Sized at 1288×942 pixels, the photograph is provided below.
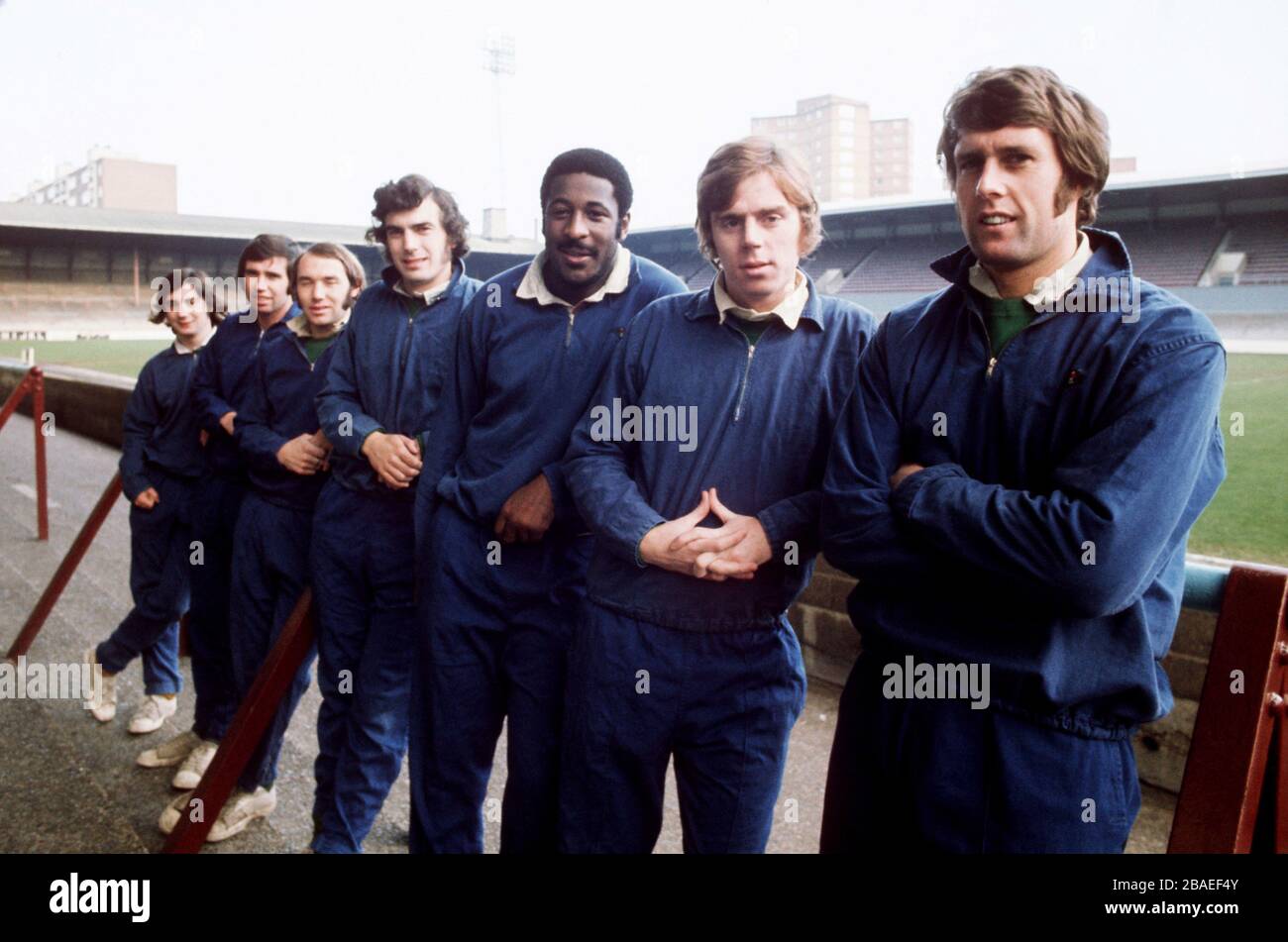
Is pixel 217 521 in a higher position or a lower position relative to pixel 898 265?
lower

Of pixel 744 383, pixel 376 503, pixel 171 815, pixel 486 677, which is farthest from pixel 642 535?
pixel 171 815

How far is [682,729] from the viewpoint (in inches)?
75.7

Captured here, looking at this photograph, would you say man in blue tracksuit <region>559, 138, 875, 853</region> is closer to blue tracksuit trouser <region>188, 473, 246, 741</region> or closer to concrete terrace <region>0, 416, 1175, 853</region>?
concrete terrace <region>0, 416, 1175, 853</region>

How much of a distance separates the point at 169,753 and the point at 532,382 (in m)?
2.18

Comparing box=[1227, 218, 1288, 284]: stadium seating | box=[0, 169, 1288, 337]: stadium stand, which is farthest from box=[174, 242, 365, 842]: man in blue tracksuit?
box=[1227, 218, 1288, 284]: stadium seating

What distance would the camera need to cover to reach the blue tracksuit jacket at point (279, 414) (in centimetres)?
310

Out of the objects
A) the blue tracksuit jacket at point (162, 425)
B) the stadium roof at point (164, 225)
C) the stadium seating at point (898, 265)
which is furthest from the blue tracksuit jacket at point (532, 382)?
the stadium roof at point (164, 225)

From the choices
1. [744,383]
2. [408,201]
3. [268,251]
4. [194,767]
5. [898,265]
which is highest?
[898,265]

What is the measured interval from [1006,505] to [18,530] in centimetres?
785

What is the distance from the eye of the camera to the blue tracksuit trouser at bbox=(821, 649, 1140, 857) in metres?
1.46

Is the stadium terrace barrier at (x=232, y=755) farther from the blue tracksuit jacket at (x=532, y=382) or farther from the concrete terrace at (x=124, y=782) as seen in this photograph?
the blue tracksuit jacket at (x=532, y=382)

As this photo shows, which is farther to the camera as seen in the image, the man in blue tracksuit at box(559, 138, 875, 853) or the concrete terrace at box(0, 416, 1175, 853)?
the concrete terrace at box(0, 416, 1175, 853)

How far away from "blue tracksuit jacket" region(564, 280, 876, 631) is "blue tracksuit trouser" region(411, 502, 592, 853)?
0.44 m

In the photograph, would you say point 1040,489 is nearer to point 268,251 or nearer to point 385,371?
point 385,371
